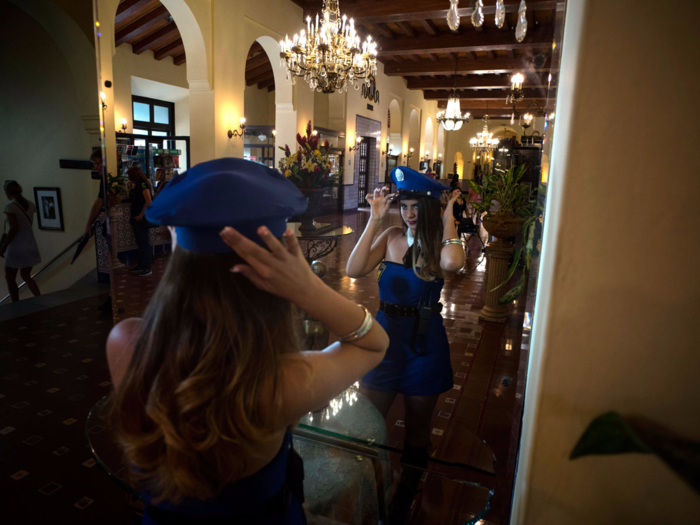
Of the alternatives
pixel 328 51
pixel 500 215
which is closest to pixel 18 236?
pixel 500 215

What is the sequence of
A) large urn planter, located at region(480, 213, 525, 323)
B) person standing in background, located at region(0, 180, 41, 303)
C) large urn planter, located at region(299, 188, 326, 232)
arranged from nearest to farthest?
person standing in background, located at region(0, 180, 41, 303)
large urn planter, located at region(299, 188, 326, 232)
large urn planter, located at region(480, 213, 525, 323)

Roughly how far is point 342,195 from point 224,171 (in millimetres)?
14030

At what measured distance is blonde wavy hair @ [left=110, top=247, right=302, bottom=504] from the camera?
69cm

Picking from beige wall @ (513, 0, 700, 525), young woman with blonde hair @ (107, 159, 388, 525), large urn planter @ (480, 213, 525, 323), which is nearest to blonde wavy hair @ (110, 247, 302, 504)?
young woman with blonde hair @ (107, 159, 388, 525)

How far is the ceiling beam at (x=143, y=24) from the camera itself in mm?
9836

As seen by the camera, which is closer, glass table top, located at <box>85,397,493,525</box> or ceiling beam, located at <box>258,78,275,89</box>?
glass table top, located at <box>85,397,493,525</box>

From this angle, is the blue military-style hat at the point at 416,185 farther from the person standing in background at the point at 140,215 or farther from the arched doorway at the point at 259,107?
the arched doorway at the point at 259,107

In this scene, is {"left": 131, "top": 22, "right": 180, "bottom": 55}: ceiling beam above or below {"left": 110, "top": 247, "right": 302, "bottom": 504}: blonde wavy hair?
above

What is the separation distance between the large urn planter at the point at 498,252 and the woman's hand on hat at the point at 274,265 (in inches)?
165

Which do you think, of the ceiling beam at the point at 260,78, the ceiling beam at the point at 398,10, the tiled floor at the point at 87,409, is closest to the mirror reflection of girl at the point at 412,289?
the tiled floor at the point at 87,409

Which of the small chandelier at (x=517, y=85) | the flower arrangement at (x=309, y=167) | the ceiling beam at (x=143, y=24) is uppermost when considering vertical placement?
the ceiling beam at (x=143, y=24)

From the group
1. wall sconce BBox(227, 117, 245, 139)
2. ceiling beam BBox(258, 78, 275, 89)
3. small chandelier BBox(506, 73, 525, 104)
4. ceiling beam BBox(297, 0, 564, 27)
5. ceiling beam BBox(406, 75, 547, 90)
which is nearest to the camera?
small chandelier BBox(506, 73, 525, 104)

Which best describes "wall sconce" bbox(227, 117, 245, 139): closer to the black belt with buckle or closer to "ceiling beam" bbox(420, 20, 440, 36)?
"ceiling beam" bbox(420, 20, 440, 36)

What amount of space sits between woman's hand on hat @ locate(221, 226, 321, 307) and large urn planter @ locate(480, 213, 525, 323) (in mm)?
4181
